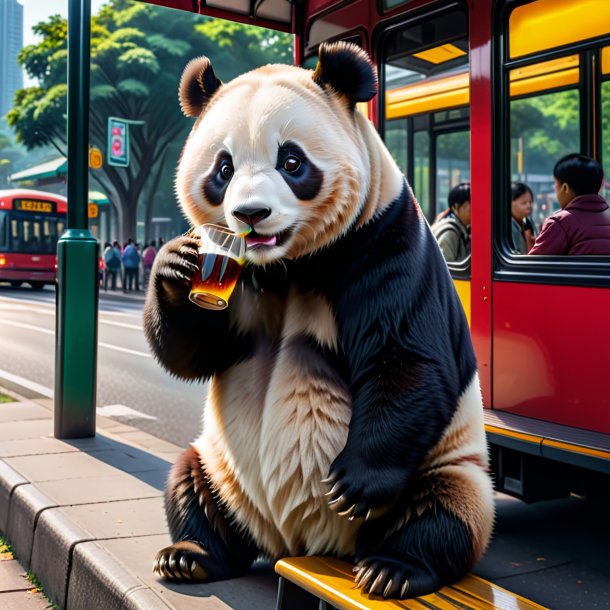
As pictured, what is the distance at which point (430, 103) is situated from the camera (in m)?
6.90

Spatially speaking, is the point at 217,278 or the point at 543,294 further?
the point at 543,294

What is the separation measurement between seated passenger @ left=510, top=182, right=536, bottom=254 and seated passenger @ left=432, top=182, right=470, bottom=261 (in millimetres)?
287

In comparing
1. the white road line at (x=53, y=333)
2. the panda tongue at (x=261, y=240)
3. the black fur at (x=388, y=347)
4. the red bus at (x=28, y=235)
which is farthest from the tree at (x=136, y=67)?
the panda tongue at (x=261, y=240)

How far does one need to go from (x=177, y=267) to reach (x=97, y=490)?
2053 mm

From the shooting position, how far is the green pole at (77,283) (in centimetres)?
539

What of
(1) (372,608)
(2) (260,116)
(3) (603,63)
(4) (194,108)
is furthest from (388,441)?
(3) (603,63)

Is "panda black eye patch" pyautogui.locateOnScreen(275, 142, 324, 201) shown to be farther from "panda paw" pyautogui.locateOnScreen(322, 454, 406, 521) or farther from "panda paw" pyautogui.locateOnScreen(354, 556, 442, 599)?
"panda paw" pyautogui.locateOnScreen(354, 556, 442, 599)

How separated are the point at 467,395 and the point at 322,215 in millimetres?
702

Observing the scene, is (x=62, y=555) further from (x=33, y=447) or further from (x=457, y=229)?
(x=457, y=229)

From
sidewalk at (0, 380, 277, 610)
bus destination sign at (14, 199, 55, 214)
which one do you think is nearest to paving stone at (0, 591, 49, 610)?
sidewalk at (0, 380, 277, 610)

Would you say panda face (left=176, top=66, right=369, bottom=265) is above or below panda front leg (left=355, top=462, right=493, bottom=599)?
above

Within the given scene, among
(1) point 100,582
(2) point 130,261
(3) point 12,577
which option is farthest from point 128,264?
(1) point 100,582

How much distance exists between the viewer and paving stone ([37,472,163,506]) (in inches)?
154

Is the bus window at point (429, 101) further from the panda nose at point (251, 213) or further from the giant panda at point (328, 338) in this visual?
the panda nose at point (251, 213)
